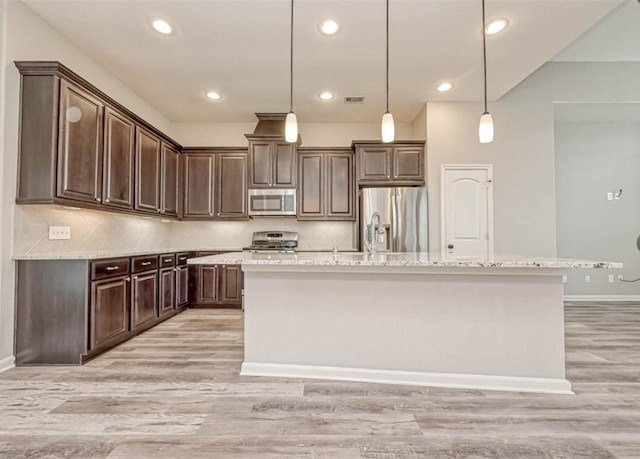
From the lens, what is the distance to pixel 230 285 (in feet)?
16.5

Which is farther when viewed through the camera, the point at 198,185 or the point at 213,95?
the point at 198,185

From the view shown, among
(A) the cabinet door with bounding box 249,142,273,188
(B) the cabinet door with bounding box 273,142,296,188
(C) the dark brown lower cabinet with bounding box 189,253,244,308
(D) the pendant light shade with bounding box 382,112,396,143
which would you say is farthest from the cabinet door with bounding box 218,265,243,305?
(D) the pendant light shade with bounding box 382,112,396,143

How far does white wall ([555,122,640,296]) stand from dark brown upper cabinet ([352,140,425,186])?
2.64m

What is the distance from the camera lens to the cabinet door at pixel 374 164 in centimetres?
486

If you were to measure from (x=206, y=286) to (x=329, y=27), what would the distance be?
3820 millimetres

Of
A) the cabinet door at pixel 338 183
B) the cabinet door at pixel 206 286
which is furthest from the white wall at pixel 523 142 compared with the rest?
the cabinet door at pixel 206 286

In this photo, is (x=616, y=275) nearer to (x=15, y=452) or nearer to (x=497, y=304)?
(x=497, y=304)

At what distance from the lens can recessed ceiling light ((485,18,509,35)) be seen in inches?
116

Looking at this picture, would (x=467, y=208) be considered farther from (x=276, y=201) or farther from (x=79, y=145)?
(x=79, y=145)

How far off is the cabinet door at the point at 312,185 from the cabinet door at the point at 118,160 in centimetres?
228

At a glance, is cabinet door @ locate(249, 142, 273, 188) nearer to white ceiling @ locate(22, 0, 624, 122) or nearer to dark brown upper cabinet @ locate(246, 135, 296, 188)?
dark brown upper cabinet @ locate(246, 135, 296, 188)

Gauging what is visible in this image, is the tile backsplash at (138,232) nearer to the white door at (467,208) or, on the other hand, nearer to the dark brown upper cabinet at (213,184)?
the dark brown upper cabinet at (213,184)

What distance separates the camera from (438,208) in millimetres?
4660

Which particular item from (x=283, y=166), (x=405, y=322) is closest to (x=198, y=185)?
(x=283, y=166)
